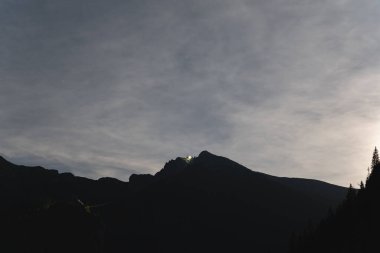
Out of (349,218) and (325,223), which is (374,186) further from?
(325,223)

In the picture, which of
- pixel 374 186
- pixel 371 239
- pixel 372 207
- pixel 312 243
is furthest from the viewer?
pixel 312 243

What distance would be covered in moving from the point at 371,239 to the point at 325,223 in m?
61.9

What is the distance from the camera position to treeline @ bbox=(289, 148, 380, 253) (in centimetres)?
13838

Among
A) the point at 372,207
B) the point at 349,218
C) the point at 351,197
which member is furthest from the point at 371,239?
the point at 351,197

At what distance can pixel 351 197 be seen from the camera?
7421 inches

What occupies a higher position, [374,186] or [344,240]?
[374,186]

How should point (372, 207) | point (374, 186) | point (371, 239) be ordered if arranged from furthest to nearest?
1. point (374, 186)
2. point (372, 207)
3. point (371, 239)

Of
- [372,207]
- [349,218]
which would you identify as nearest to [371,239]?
[372,207]

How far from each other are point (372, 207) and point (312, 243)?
118 ft

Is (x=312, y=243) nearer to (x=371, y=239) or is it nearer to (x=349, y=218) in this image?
(x=349, y=218)

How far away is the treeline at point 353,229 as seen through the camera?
454 ft

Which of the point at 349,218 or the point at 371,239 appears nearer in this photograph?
the point at 371,239

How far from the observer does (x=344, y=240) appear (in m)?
160

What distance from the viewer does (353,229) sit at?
520ft
